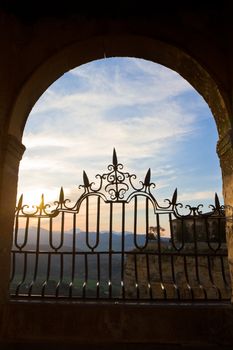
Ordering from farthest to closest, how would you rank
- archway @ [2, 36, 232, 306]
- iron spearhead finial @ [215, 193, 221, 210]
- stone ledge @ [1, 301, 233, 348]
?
iron spearhead finial @ [215, 193, 221, 210] < archway @ [2, 36, 232, 306] < stone ledge @ [1, 301, 233, 348]

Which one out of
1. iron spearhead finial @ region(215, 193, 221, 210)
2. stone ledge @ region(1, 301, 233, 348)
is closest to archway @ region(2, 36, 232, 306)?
iron spearhead finial @ region(215, 193, 221, 210)

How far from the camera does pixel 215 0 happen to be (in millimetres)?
3047

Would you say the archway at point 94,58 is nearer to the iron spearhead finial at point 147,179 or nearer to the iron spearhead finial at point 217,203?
the iron spearhead finial at point 217,203

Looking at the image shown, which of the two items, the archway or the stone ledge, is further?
the archway

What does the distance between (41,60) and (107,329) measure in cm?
272

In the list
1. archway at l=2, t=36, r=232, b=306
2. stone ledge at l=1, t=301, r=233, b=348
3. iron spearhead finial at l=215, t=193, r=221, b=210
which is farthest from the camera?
iron spearhead finial at l=215, t=193, r=221, b=210

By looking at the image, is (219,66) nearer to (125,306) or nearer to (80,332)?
(125,306)

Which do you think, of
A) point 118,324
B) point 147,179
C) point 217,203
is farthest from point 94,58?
point 118,324

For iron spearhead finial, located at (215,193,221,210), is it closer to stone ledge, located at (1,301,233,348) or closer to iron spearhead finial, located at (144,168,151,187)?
iron spearhead finial, located at (144,168,151,187)

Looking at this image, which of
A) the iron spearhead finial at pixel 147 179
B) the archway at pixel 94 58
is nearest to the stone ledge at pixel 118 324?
the archway at pixel 94 58

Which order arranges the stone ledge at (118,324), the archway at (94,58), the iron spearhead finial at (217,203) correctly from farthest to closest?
the iron spearhead finial at (217,203), the archway at (94,58), the stone ledge at (118,324)

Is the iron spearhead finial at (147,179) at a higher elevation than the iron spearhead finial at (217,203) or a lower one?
higher

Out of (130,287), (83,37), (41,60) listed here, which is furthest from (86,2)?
(130,287)

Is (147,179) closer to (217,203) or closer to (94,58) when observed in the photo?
(217,203)
